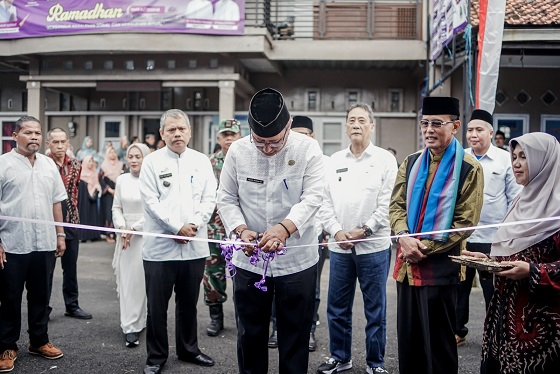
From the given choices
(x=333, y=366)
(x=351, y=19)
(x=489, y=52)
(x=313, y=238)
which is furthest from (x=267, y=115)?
(x=351, y=19)

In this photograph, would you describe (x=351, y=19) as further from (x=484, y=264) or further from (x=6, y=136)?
(x=484, y=264)

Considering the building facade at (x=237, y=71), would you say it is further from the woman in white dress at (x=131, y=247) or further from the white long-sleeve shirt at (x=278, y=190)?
the white long-sleeve shirt at (x=278, y=190)

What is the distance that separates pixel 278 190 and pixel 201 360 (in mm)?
2130

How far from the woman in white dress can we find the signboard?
551cm

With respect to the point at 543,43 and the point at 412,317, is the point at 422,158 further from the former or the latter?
the point at 543,43

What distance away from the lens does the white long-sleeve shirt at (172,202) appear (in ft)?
16.4

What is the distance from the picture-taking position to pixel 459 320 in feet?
19.4

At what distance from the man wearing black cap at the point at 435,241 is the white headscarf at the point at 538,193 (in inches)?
20.8

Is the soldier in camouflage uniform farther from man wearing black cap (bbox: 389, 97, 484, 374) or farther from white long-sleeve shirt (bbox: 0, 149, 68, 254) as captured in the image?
man wearing black cap (bbox: 389, 97, 484, 374)

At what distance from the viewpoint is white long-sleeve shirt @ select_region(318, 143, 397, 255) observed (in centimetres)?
504

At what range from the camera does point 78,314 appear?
684 centimetres

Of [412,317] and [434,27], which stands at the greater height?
[434,27]

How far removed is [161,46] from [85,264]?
17.8 ft

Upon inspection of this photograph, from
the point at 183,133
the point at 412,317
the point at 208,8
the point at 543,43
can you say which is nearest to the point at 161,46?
the point at 208,8
